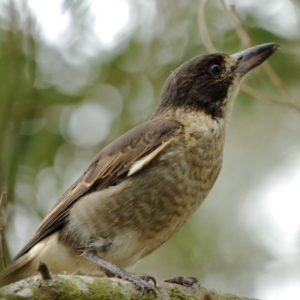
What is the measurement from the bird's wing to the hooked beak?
79 cm

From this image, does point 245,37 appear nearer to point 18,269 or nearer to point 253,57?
point 253,57

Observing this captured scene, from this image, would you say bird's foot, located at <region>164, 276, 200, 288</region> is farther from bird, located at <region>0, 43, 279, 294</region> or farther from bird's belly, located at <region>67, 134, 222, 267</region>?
bird's belly, located at <region>67, 134, 222, 267</region>

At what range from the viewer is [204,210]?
790 centimetres

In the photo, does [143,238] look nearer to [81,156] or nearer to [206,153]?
[206,153]

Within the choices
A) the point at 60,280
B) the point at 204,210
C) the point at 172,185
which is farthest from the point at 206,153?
the point at 204,210

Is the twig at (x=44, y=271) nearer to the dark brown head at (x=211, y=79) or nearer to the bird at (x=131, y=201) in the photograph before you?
the bird at (x=131, y=201)

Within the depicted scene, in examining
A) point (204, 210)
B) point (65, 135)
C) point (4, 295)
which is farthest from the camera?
point (204, 210)

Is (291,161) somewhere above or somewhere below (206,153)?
above

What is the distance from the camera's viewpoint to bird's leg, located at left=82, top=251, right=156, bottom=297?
441cm

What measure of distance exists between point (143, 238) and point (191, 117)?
3.40 feet

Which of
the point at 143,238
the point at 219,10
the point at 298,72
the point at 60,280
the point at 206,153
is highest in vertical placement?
the point at 219,10

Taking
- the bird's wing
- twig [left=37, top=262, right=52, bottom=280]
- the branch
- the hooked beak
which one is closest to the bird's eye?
the hooked beak

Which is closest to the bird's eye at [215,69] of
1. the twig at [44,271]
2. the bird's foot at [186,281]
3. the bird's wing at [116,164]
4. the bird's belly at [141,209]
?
the bird's wing at [116,164]

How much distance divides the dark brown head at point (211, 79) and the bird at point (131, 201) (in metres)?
0.19
